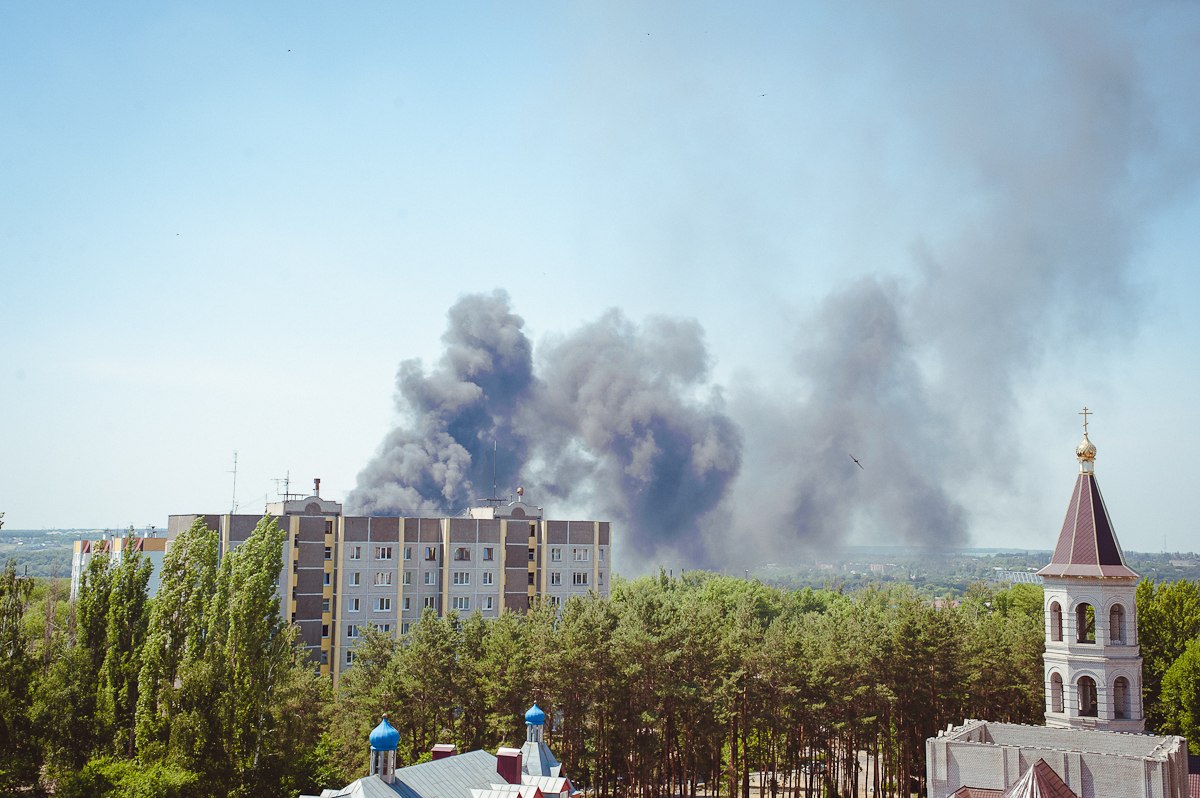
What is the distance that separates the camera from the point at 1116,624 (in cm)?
3075

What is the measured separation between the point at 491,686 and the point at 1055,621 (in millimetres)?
20294

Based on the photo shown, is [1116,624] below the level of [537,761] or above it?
above

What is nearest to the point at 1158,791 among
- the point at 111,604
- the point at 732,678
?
the point at 732,678

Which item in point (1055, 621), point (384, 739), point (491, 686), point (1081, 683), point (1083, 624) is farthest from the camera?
point (491, 686)

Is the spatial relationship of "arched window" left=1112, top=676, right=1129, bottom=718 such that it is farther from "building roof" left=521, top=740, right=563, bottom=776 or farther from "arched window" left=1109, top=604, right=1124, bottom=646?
"building roof" left=521, top=740, right=563, bottom=776

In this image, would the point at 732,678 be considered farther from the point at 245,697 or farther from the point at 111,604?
the point at 111,604

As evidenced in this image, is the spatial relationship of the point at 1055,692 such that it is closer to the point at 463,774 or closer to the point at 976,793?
the point at 976,793

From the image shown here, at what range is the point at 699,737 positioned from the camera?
1515 inches

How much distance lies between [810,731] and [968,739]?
504 inches

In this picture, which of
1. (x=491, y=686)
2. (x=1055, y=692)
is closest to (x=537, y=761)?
(x=491, y=686)

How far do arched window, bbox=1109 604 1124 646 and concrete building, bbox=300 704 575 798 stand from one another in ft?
60.4

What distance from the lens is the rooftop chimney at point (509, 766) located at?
28.0 m

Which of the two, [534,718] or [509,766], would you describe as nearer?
[509,766]

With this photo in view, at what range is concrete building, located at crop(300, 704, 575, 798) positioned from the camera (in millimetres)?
23969
